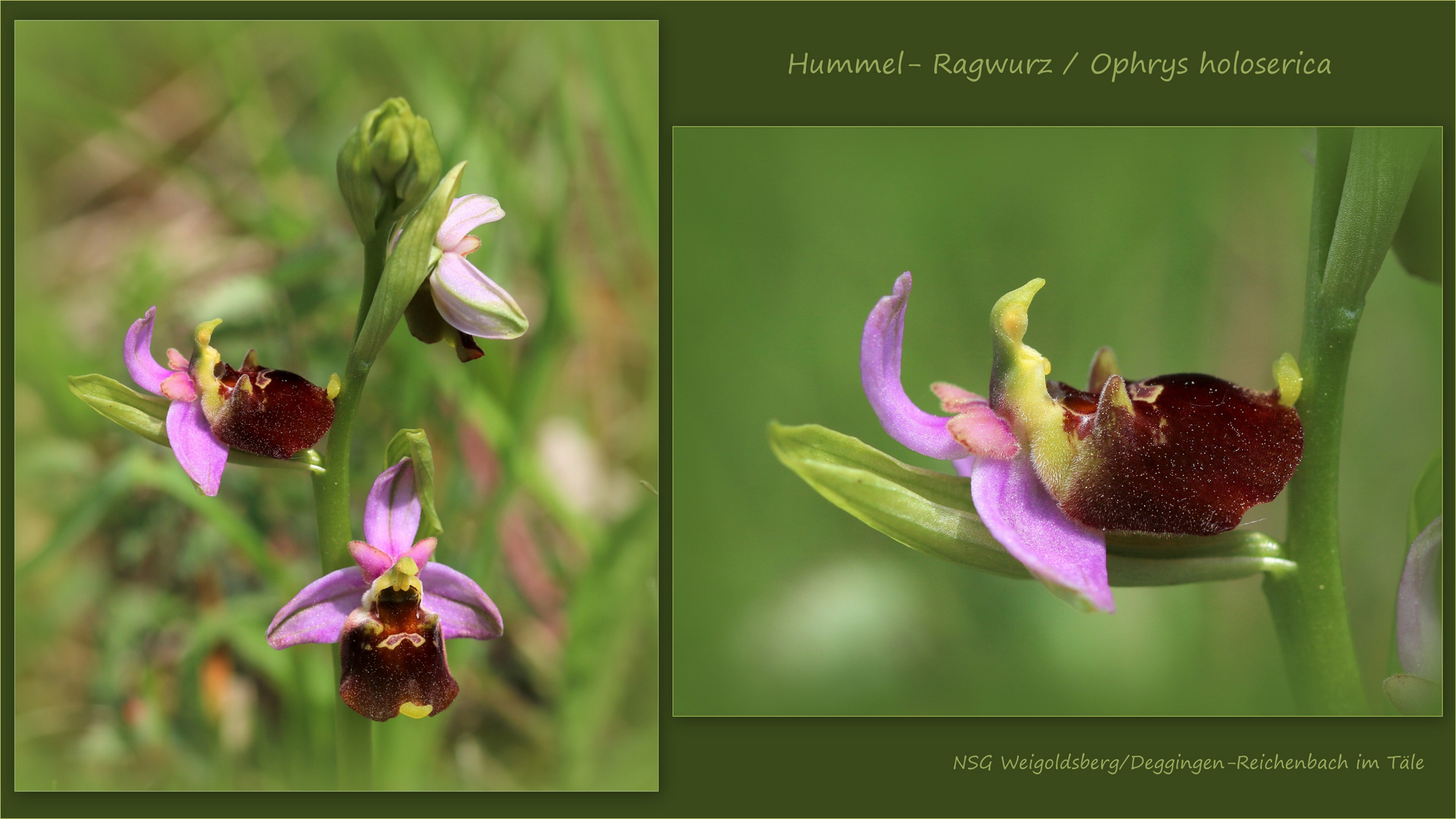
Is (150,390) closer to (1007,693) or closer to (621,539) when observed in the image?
(621,539)

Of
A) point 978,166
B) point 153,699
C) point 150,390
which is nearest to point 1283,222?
point 978,166

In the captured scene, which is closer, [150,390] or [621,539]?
[150,390]

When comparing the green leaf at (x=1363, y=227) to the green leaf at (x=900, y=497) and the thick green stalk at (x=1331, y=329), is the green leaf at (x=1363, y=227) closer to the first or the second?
the thick green stalk at (x=1331, y=329)

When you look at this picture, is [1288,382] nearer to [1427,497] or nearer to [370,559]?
[1427,497]

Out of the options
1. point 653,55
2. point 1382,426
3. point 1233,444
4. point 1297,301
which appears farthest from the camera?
point 1297,301

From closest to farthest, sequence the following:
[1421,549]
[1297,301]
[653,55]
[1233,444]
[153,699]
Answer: [1233,444]
[1421,549]
[653,55]
[153,699]
[1297,301]

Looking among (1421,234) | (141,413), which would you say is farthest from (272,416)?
(1421,234)

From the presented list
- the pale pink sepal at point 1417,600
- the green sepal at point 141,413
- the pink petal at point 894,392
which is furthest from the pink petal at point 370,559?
the pale pink sepal at point 1417,600
